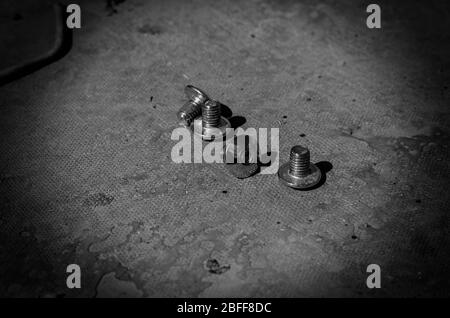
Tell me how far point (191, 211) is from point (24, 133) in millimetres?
1251

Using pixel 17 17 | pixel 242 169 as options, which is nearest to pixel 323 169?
pixel 242 169

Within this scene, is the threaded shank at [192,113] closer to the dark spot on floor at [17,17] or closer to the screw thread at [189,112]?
the screw thread at [189,112]

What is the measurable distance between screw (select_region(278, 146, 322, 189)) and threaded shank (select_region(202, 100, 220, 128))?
520 mm

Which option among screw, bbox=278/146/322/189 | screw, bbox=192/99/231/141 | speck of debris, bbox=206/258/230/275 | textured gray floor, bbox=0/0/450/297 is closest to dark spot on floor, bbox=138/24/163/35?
textured gray floor, bbox=0/0/450/297

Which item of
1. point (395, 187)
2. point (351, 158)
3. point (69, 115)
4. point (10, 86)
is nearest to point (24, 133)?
point (69, 115)

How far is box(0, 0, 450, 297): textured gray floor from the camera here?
2.26m

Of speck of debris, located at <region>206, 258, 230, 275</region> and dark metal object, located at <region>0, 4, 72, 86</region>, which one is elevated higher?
dark metal object, located at <region>0, 4, 72, 86</region>

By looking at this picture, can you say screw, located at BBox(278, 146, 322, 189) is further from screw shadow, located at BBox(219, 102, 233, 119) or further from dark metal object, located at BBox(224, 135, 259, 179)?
screw shadow, located at BBox(219, 102, 233, 119)

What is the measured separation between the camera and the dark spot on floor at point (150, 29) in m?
3.90

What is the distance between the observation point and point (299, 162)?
2.59 metres

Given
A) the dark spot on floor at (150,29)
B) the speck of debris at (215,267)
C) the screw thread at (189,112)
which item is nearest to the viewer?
the speck of debris at (215,267)

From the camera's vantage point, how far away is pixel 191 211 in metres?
2.54

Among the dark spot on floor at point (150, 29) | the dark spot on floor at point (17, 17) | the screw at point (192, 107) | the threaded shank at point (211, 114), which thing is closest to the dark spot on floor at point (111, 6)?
the dark spot on floor at point (150, 29)

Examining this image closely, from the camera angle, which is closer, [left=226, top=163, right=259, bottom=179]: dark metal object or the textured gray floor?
the textured gray floor
